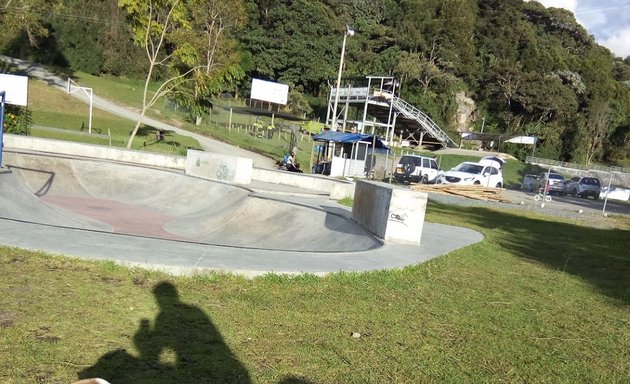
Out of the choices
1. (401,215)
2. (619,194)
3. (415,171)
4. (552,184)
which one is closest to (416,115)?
(552,184)

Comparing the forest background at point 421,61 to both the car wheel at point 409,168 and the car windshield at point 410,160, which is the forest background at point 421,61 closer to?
the car windshield at point 410,160

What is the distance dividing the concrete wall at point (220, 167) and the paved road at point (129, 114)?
10.1m

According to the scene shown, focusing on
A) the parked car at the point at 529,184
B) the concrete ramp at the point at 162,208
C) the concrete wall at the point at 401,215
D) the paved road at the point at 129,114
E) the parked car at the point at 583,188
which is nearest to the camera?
the concrete wall at the point at 401,215

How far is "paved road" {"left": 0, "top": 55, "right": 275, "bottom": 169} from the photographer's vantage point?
33475 mm

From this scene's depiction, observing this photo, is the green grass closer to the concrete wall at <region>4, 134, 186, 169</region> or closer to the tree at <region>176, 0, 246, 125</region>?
the tree at <region>176, 0, 246, 125</region>

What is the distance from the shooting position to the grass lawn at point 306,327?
3.93 meters

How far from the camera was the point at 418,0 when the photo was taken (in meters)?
78.0

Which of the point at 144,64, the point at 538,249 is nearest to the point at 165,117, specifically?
the point at 144,64

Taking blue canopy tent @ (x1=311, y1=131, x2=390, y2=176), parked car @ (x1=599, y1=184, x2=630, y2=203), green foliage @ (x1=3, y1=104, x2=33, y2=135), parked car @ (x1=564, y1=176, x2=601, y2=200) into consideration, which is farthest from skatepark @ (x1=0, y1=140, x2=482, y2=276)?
parked car @ (x1=599, y1=184, x2=630, y2=203)

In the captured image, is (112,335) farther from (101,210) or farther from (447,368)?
(101,210)

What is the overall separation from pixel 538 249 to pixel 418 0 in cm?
7402

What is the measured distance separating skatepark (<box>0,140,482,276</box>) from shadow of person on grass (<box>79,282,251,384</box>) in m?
1.69

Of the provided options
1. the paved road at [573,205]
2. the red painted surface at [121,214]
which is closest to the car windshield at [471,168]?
the paved road at [573,205]

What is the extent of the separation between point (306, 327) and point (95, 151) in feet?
61.7
